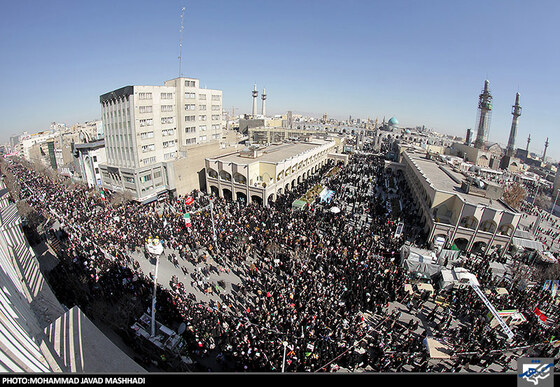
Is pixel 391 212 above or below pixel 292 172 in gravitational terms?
below

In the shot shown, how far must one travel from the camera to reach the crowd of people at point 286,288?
11336 mm

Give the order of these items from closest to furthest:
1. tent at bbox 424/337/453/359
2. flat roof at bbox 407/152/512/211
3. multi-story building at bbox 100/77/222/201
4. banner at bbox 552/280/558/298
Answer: tent at bbox 424/337/453/359 → banner at bbox 552/280/558/298 → flat roof at bbox 407/152/512/211 → multi-story building at bbox 100/77/222/201

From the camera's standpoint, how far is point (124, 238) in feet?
64.6

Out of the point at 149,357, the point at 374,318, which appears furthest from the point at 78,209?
the point at 374,318

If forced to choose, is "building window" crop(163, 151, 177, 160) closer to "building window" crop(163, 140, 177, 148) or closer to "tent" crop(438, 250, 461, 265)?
"building window" crop(163, 140, 177, 148)

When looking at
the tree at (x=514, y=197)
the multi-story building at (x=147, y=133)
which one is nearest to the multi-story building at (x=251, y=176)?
the multi-story building at (x=147, y=133)

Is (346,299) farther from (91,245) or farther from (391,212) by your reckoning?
(91,245)

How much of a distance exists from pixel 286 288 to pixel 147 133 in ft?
81.9

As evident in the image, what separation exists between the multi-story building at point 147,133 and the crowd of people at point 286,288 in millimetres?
4848

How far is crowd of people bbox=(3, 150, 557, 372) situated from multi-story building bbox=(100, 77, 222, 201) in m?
4.85

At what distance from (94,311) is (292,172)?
2530 centimetres

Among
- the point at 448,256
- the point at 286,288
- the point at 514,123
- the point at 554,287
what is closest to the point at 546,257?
the point at 554,287

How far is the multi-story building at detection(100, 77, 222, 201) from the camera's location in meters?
28.4

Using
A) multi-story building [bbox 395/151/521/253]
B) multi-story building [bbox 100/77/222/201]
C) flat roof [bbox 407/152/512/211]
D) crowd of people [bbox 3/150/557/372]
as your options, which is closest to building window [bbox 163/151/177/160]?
multi-story building [bbox 100/77/222/201]
